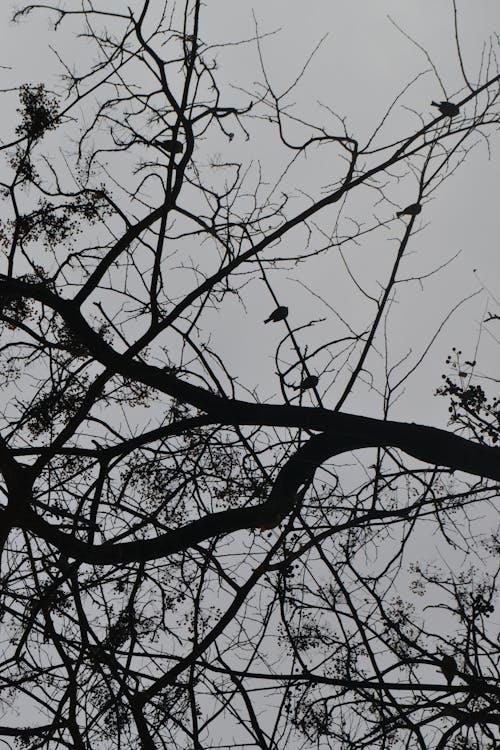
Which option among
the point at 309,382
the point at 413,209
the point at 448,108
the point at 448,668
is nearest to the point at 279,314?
the point at 309,382

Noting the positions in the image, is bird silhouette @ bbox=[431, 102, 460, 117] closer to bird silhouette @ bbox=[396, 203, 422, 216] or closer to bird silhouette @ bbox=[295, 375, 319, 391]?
bird silhouette @ bbox=[396, 203, 422, 216]

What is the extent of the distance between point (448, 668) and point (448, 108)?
3.03 meters

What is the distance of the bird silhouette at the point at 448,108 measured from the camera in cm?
381

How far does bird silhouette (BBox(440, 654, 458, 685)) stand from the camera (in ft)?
11.8

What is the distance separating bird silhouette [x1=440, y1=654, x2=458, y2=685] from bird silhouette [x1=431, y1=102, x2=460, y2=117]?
9.80 ft

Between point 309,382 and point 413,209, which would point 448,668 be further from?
point 413,209

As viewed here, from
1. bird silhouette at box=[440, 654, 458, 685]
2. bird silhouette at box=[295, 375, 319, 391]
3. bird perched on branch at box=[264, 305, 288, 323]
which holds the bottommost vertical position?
bird silhouette at box=[440, 654, 458, 685]

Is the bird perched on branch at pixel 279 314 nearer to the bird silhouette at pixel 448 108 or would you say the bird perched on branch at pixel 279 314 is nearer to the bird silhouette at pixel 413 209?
the bird silhouette at pixel 413 209

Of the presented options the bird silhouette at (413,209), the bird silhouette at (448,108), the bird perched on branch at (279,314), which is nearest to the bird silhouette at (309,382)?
the bird perched on branch at (279,314)

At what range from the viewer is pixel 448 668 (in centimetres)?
360

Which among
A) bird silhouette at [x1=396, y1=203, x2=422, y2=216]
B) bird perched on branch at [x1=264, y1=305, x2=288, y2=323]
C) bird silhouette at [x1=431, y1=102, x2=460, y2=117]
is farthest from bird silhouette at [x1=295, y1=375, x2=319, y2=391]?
bird silhouette at [x1=431, y1=102, x2=460, y2=117]

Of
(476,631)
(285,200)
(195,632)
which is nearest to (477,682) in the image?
(476,631)

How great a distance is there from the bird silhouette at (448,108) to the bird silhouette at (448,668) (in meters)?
2.99

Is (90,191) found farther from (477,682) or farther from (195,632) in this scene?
(477,682)
